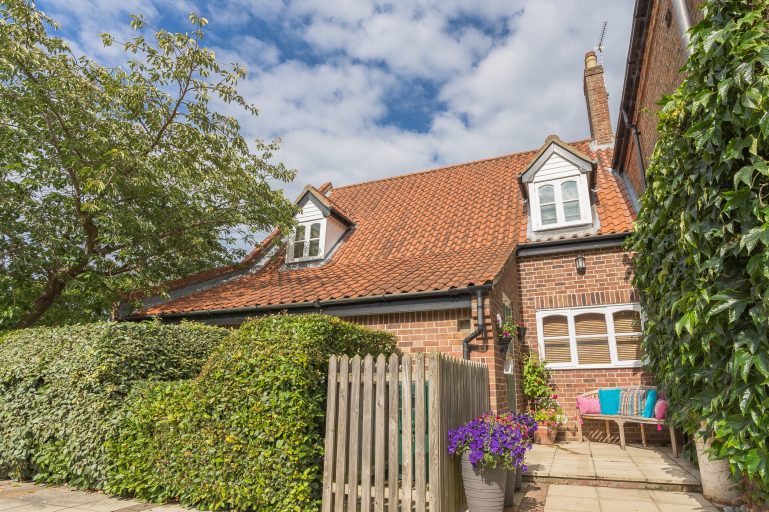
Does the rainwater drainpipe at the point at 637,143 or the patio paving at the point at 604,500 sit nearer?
the patio paving at the point at 604,500

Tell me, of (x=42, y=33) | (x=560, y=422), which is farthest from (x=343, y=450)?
(x=42, y=33)

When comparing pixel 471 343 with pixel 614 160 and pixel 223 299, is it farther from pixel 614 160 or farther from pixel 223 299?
pixel 614 160

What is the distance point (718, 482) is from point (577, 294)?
5.01 m

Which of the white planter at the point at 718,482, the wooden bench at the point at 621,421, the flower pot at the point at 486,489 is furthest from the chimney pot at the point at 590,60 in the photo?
the flower pot at the point at 486,489

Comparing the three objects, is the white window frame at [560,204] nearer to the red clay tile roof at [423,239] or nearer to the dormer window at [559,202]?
the dormer window at [559,202]

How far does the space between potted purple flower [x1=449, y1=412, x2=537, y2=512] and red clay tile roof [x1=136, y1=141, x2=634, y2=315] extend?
124 inches

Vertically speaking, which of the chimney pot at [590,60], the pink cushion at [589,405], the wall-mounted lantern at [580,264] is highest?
the chimney pot at [590,60]

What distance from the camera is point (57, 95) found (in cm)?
859

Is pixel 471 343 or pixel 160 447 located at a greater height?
pixel 471 343

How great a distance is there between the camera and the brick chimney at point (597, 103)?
43.8 ft

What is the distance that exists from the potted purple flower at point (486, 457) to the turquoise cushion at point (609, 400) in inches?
179

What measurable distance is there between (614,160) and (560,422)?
24.0 feet

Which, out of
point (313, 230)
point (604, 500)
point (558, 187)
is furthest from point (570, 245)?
point (313, 230)

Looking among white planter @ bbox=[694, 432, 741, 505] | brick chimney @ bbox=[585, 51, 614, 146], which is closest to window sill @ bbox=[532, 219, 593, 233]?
brick chimney @ bbox=[585, 51, 614, 146]
